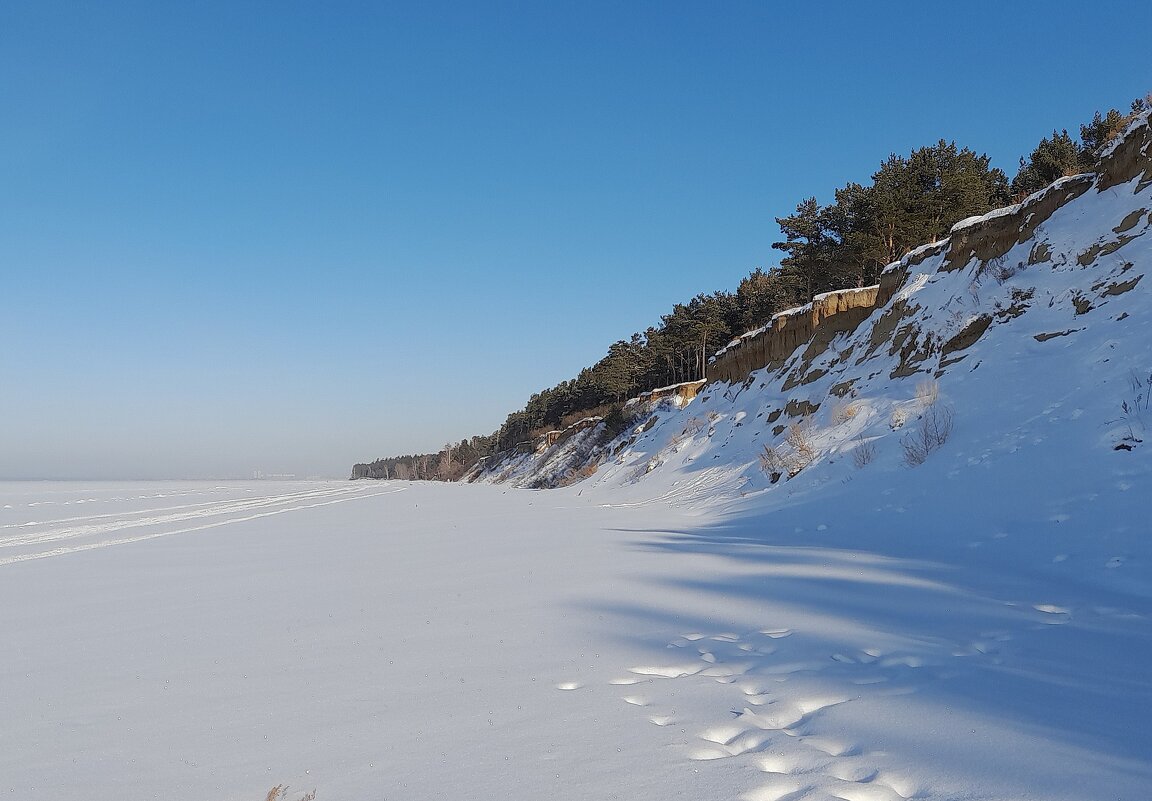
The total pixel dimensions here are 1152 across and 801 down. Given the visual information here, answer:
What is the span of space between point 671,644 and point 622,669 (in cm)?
54

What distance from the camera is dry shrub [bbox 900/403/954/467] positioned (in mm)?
9594

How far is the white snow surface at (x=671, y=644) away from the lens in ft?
7.80

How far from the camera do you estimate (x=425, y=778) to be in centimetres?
233

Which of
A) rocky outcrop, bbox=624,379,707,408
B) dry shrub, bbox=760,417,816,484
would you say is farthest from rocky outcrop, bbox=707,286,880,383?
rocky outcrop, bbox=624,379,707,408

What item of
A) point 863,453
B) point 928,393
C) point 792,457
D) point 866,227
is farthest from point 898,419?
point 866,227

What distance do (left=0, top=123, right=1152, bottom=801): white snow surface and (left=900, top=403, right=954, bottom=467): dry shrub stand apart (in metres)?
0.21

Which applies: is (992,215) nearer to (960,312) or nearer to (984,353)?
(960,312)

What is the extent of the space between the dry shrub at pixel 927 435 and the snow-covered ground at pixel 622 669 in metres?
2.29

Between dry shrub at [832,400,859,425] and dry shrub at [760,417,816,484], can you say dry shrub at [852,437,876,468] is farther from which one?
dry shrub at [832,400,859,425]

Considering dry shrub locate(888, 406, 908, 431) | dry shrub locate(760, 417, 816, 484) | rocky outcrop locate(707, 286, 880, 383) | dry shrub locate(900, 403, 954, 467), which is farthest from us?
rocky outcrop locate(707, 286, 880, 383)

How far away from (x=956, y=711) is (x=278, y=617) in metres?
4.46

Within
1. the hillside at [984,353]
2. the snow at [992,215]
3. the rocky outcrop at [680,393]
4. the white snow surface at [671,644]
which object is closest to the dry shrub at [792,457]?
the hillside at [984,353]

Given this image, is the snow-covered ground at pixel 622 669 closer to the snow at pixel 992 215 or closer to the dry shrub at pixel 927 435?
the dry shrub at pixel 927 435

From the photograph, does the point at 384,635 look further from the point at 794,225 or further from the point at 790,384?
the point at 794,225
